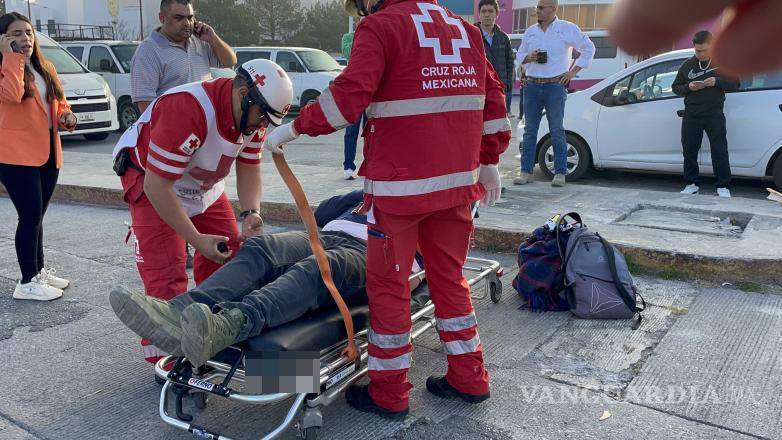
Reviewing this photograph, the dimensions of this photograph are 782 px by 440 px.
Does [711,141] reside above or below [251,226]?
above

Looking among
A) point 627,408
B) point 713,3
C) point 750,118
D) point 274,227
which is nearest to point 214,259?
point 627,408

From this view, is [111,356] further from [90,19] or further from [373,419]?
[90,19]

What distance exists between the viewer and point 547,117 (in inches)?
289

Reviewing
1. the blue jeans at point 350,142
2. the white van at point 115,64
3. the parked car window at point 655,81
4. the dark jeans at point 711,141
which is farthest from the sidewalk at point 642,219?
the white van at point 115,64

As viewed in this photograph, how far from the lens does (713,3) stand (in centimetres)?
58

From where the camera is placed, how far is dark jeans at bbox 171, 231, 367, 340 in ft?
9.16

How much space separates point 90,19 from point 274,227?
50820 mm

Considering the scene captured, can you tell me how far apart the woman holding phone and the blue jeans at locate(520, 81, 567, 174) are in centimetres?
466

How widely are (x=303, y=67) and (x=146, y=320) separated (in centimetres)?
1511

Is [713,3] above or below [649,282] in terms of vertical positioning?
above

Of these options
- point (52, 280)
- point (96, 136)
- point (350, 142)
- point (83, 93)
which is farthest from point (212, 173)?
point (96, 136)

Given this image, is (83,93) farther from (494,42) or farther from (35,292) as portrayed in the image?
(35,292)

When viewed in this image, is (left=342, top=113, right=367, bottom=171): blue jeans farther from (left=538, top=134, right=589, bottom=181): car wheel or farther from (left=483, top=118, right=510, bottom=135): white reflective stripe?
(left=483, top=118, right=510, bottom=135): white reflective stripe

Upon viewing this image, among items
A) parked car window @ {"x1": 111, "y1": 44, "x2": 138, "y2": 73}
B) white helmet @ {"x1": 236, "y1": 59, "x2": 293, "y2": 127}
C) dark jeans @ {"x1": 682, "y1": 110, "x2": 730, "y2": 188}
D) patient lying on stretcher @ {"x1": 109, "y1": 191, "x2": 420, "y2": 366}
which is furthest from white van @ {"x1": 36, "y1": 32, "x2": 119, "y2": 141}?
white helmet @ {"x1": 236, "y1": 59, "x2": 293, "y2": 127}
